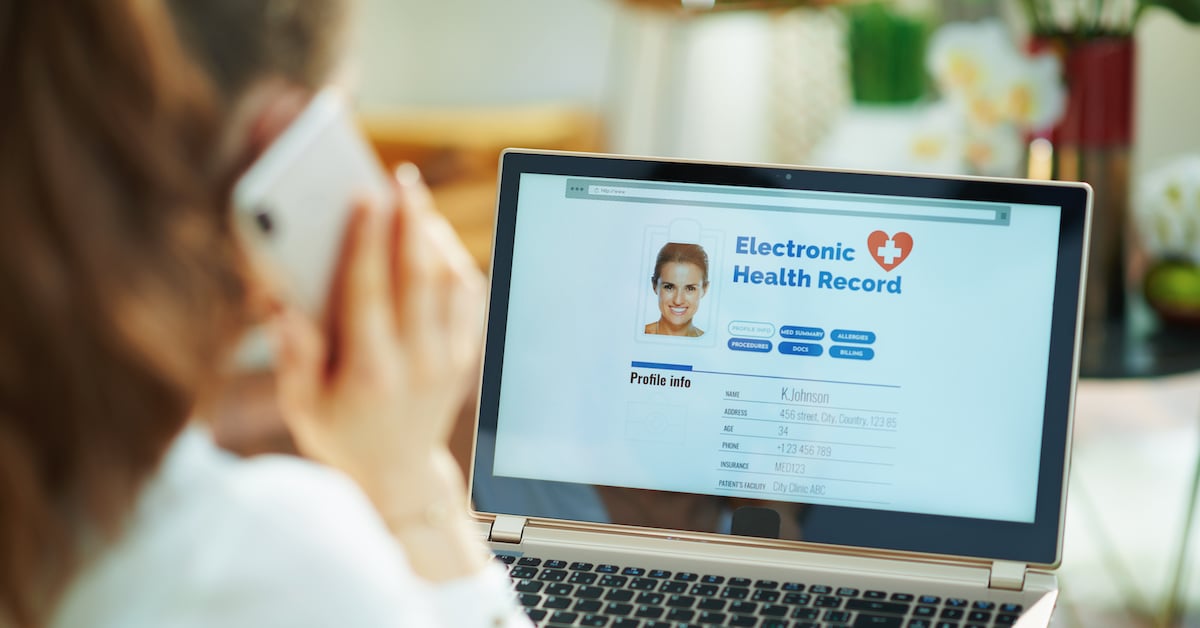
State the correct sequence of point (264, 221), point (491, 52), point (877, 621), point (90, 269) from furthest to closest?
1. point (491, 52)
2. point (877, 621)
3. point (264, 221)
4. point (90, 269)

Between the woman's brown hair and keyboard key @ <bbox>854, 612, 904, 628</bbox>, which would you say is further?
keyboard key @ <bbox>854, 612, 904, 628</bbox>

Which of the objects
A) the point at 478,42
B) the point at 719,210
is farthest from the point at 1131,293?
the point at 478,42

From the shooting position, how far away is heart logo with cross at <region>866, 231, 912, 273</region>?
782 mm

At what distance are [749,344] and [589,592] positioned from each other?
0.71 ft

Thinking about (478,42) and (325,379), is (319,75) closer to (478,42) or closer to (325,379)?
(325,379)

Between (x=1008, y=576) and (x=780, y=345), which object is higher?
(x=780, y=345)

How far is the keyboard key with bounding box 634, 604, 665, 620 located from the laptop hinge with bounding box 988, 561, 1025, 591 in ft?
0.79

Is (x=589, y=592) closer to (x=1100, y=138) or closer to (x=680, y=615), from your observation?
(x=680, y=615)

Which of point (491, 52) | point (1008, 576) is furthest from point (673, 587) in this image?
point (491, 52)

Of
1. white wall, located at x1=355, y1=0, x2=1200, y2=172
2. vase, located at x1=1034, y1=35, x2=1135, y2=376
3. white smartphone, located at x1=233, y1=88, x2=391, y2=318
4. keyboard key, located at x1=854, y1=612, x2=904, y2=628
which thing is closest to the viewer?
white smartphone, located at x1=233, y1=88, x2=391, y2=318

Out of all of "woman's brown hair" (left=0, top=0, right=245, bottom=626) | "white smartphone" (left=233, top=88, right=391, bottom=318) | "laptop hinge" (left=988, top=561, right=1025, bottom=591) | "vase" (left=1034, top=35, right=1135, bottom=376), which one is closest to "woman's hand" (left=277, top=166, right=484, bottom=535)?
"white smartphone" (left=233, top=88, right=391, bottom=318)

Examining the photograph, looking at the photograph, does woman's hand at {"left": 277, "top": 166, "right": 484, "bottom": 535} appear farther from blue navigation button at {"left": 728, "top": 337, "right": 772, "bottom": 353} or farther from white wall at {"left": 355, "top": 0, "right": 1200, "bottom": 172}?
white wall at {"left": 355, "top": 0, "right": 1200, "bottom": 172}

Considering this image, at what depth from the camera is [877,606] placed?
29.1 inches

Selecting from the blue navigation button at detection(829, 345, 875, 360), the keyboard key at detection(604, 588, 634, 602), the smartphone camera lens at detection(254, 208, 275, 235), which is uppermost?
the smartphone camera lens at detection(254, 208, 275, 235)
